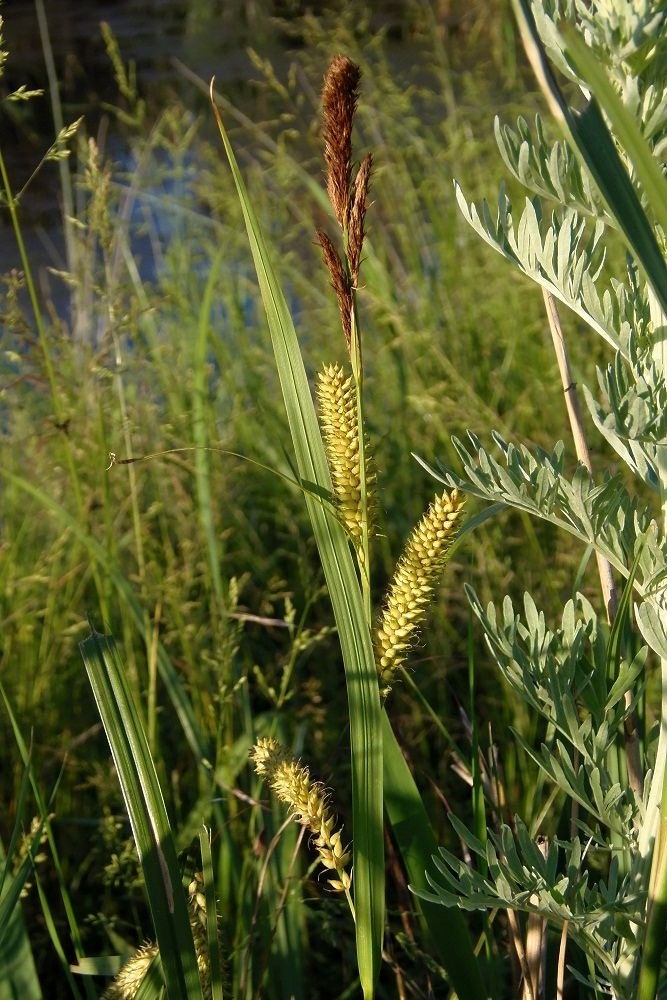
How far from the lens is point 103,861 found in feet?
5.56

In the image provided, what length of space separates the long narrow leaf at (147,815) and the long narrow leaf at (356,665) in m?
0.16

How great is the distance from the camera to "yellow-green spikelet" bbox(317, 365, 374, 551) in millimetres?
774

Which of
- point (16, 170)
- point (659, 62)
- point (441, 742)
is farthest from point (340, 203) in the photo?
point (16, 170)

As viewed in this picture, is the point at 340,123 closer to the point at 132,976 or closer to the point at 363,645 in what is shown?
the point at 363,645

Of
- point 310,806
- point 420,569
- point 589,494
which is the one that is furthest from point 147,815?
point 589,494

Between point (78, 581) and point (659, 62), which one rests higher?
point (659, 62)

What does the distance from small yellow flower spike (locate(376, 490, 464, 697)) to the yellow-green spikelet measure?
0.05 metres

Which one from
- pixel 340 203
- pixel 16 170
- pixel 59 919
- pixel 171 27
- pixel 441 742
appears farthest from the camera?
pixel 171 27

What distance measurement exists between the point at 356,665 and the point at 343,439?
170 millimetres

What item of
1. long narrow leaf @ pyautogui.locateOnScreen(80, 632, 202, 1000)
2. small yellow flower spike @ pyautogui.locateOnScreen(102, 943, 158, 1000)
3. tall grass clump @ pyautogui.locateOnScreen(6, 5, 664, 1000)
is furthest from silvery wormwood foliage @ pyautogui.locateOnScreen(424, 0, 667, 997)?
small yellow flower spike @ pyautogui.locateOnScreen(102, 943, 158, 1000)

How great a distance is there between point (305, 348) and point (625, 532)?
99.7 inches

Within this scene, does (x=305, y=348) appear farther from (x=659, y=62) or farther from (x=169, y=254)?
(x=659, y=62)

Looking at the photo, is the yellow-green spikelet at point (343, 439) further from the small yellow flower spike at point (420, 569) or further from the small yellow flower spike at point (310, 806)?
the small yellow flower spike at point (310, 806)

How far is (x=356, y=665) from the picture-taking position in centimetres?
80
